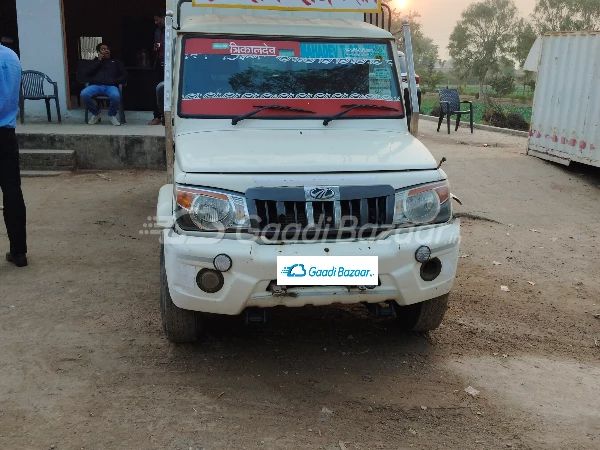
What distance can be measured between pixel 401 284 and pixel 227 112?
5.67ft

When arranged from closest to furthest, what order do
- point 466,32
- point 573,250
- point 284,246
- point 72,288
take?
point 284,246
point 72,288
point 573,250
point 466,32

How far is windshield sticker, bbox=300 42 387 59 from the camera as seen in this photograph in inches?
179

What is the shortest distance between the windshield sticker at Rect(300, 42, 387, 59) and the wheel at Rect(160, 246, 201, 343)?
187 cm

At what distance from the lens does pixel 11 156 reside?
17.3 feet

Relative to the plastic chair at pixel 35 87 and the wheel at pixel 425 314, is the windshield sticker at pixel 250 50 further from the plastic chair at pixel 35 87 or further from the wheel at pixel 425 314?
the plastic chair at pixel 35 87

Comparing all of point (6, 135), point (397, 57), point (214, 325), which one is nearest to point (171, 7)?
point (6, 135)

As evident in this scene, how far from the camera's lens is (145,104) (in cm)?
1200

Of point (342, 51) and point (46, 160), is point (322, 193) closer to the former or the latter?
point (342, 51)

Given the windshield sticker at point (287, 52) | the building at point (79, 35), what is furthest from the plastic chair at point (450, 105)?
the windshield sticker at point (287, 52)

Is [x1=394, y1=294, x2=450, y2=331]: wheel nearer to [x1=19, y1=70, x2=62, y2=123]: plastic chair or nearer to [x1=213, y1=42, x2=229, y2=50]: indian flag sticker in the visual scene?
[x1=213, y1=42, x2=229, y2=50]: indian flag sticker

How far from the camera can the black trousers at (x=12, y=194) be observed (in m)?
5.24

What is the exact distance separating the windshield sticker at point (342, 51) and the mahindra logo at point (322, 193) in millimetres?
1551

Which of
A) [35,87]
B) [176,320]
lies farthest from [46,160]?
[176,320]

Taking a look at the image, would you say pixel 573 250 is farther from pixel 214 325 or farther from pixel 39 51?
pixel 39 51
